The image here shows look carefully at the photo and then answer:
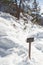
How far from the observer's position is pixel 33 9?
2333cm

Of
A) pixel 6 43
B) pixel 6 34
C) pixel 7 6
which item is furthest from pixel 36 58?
pixel 7 6

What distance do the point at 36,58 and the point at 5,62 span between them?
4.13ft

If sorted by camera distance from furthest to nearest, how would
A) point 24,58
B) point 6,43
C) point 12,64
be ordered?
point 6,43 → point 24,58 → point 12,64

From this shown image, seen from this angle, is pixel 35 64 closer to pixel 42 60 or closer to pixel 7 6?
pixel 42 60

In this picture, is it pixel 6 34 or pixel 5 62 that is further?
pixel 6 34

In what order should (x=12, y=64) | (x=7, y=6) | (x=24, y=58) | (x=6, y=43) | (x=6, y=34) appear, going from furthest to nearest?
(x=7, y=6) < (x=6, y=34) < (x=6, y=43) < (x=24, y=58) < (x=12, y=64)

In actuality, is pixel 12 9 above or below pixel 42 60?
below

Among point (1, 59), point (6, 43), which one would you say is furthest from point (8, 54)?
point (6, 43)

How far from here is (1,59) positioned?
5934mm

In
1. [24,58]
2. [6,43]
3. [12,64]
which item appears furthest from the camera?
[6,43]

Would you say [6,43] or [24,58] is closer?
[24,58]

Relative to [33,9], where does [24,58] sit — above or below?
above

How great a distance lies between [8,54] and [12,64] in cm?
77

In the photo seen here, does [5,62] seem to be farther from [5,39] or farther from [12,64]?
[5,39]
